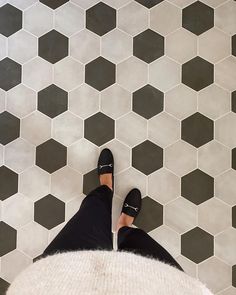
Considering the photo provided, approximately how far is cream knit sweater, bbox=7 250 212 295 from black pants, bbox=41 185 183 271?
407mm

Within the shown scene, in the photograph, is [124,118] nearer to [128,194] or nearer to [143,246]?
[128,194]

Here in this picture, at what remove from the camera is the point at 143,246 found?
4.42 ft

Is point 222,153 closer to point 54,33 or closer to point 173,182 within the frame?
point 173,182

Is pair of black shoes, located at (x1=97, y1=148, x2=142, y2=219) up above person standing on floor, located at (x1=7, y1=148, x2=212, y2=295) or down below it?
below

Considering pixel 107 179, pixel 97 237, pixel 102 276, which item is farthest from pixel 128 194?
pixel 102 276

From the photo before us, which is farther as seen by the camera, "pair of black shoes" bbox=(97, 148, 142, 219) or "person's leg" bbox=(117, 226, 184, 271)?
"pair of black shoes" bbox=(97, 148, 142, 219)

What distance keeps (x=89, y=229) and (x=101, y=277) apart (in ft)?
1.98

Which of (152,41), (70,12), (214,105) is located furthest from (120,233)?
(70,12)

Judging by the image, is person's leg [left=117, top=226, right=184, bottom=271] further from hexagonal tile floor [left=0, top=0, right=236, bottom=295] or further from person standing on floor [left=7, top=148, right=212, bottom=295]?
person standing on floor [left=7, top=148, right=212, bottom=295]

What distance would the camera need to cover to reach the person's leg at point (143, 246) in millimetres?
1277

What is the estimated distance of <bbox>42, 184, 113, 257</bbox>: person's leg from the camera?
1.27 metres

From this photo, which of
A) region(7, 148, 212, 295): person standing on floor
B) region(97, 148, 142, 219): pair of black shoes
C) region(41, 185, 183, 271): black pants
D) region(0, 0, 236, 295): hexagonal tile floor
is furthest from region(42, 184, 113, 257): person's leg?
region(7, 148, 212, 295): person standing on floor

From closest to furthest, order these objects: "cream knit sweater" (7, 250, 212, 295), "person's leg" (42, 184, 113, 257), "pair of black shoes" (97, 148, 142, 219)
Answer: "cream knit sweater" (7, 250, 212, 295)
"person's leg" (42, 184, 113, 257)
"pair of black shoes" (97, 148, 142, 219)

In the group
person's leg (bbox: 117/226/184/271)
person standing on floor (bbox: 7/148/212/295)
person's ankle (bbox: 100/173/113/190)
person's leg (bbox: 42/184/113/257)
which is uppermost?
person standing on floor (bbox: 7/148/212/295)
